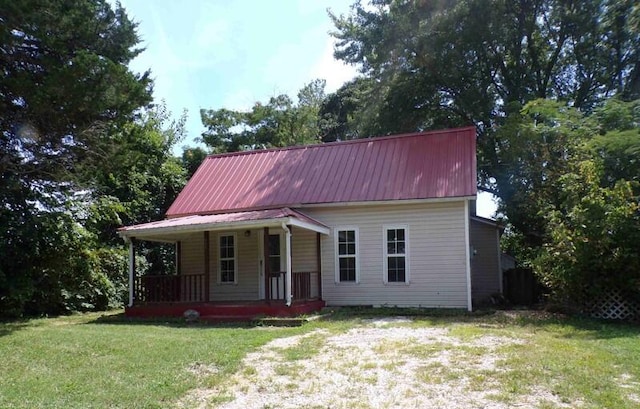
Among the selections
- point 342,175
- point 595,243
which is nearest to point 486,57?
point 342,175

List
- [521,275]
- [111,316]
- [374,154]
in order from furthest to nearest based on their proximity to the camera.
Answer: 1. [521,275]
2. [374,154]
3. [111,316]

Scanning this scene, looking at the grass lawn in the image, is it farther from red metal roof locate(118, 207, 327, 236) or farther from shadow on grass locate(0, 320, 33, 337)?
red metal roof locate(118, 207, 327, 236)

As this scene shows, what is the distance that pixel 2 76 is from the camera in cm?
1206

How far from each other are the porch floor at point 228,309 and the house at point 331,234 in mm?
32

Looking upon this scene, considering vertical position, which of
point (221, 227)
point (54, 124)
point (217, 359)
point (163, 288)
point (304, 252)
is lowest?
point (217, 359)

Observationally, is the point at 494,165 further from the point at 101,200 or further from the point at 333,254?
the point at 101,200

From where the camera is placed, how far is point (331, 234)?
15672mm

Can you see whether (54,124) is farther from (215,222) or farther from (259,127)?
(259,127)

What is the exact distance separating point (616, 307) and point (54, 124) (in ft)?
44.8

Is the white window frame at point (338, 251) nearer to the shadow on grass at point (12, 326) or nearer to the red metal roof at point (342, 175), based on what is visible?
the red metal roof at point (342, 175)

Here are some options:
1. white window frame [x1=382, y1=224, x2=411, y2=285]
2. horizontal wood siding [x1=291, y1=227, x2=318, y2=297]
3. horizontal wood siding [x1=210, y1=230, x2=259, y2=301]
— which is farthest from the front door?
white window frame [x1=382, y1=224, x2=411, y2=285]

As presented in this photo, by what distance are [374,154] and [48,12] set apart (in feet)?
32.0

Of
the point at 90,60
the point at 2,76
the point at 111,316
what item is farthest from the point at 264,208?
the point at 2,76

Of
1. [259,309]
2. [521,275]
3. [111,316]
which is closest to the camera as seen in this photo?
[259,309]
